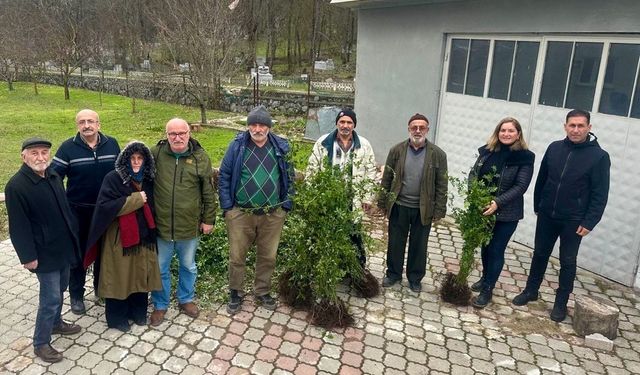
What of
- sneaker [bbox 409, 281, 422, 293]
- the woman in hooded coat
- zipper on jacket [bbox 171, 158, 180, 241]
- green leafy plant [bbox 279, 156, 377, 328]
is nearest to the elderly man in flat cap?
the woman in hooded coat

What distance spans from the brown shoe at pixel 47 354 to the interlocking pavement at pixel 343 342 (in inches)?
1.9

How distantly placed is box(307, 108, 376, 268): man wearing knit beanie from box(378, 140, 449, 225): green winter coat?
23cm

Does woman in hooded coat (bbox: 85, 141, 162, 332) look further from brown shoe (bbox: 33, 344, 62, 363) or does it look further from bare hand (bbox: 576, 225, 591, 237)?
bare hand (bbox: 576, 225, 591, 237)

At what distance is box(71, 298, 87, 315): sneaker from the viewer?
14.7 feet

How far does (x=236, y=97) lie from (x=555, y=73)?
16932mm

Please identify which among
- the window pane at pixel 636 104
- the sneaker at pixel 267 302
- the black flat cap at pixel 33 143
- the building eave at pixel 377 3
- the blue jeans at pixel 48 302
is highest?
the building eave at pixel 377 3

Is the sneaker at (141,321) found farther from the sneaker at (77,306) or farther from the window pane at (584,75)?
the window pane at (584,75)

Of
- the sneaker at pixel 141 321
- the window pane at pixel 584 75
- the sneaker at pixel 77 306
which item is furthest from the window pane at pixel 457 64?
the sneaker at pixel 77 306

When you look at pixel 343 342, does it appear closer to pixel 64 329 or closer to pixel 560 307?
pixel 560 307

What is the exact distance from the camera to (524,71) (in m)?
6.16

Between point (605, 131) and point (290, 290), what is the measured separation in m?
4.08

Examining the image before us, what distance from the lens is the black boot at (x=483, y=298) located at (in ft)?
15.8

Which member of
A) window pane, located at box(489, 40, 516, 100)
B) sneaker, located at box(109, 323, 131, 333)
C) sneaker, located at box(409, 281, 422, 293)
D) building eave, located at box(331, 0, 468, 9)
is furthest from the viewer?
building eave, located at box(331, 0, 468, 9)

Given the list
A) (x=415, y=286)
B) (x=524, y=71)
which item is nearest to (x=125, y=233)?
(x=415, y=286)
